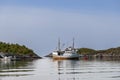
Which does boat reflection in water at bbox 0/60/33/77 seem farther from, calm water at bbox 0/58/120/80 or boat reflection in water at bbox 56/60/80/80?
boat reflection in water at bbox 56/60/80/80

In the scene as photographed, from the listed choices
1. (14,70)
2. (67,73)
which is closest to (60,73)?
(67,73)

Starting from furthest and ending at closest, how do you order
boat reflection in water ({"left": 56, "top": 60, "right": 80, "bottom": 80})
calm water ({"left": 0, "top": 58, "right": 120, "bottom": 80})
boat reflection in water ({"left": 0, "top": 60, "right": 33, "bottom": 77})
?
boat reflection in water ({"left": 0, "top": 60, "right": 33, "bottom": 77}), boat reflection in water ({"left": 56, "top": 60, "right": 80, "bottom": 80}), calm water ({"left": 0, "top": 58, "right": 120, "bottom": 80})

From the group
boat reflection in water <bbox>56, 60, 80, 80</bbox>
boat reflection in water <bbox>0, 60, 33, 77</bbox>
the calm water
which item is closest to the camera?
the calm water

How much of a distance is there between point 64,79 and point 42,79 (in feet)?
9.41

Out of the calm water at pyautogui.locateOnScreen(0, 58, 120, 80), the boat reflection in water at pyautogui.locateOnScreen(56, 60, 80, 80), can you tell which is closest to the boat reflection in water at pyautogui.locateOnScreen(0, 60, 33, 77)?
the calm water at pyautogui.locateOnScreen(0, 58, 120, 80)

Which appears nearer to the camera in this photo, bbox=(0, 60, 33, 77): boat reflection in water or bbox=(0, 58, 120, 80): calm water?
bbox=(0, 58, 120, 80): calm water

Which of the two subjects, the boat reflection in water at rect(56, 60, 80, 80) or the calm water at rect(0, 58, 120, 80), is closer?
the calm water at rect(0, 58, 120, 80)

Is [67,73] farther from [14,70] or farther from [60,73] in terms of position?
[14,70]

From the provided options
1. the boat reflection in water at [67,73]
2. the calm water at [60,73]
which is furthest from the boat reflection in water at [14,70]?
the boat reflection in water at [67,73]

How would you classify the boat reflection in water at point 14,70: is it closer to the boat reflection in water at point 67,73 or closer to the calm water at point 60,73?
the calm water at point 60,73

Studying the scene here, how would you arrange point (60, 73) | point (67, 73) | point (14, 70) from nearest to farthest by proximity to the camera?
point (60, 73)
point (67, 73)
point (14, 70)

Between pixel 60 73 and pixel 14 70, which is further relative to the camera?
pixel 14 70

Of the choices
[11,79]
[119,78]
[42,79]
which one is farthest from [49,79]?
[119,78]

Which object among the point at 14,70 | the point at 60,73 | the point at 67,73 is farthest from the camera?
the point at 14,70
